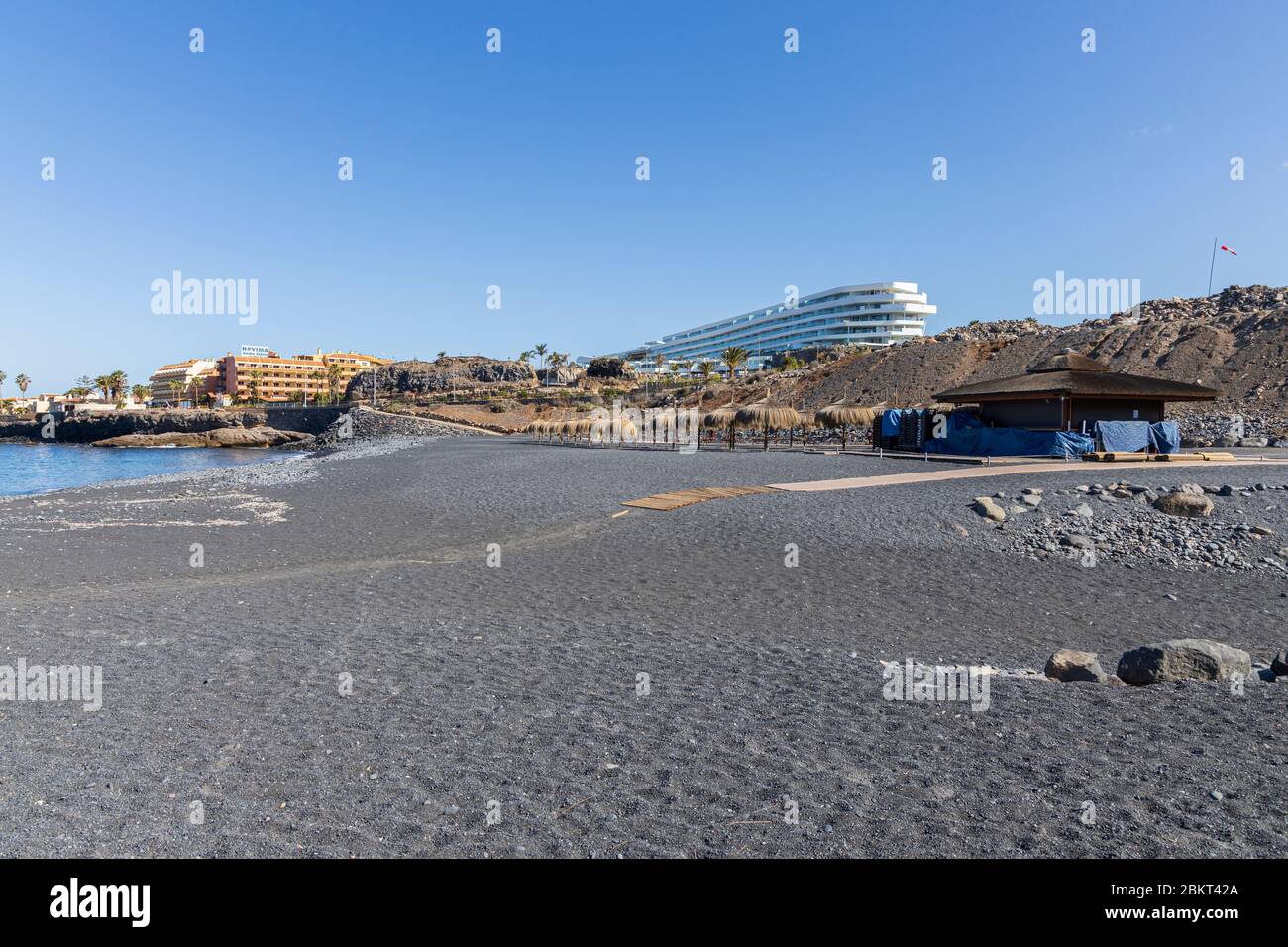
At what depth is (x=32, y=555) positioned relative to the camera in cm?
1222

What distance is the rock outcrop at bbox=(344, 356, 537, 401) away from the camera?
133 meters

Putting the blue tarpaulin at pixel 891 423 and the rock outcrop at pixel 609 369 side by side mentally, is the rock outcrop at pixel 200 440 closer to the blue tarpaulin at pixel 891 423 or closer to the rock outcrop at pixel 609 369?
the rock outcrop at pixel 609 369

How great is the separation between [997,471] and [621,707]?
2035 centimetres

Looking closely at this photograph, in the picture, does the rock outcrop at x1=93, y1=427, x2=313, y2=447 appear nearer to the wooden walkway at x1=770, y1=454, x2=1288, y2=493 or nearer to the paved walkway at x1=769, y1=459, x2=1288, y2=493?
the paved walkway at x1=769, y1=459, x2=1288, y2=493

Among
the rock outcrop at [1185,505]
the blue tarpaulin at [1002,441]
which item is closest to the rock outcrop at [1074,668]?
the rock outcrop at [1185,505]

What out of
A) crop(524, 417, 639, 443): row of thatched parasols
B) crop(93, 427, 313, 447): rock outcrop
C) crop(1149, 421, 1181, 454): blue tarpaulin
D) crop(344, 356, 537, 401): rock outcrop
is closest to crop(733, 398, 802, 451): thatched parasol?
crop(524, 417, 639, 443): row of thatched parasols

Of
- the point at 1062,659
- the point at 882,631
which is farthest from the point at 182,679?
the point at 1062,659

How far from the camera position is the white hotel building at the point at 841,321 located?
420 ft

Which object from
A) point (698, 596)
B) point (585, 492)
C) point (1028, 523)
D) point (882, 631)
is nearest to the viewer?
point (882, 631)

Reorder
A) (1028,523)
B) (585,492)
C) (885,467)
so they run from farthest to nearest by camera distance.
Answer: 1. (885,467)
2. (585,492)
3. (1028,523)

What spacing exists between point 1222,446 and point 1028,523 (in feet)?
95.3

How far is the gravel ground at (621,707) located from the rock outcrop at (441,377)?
121019 mm
